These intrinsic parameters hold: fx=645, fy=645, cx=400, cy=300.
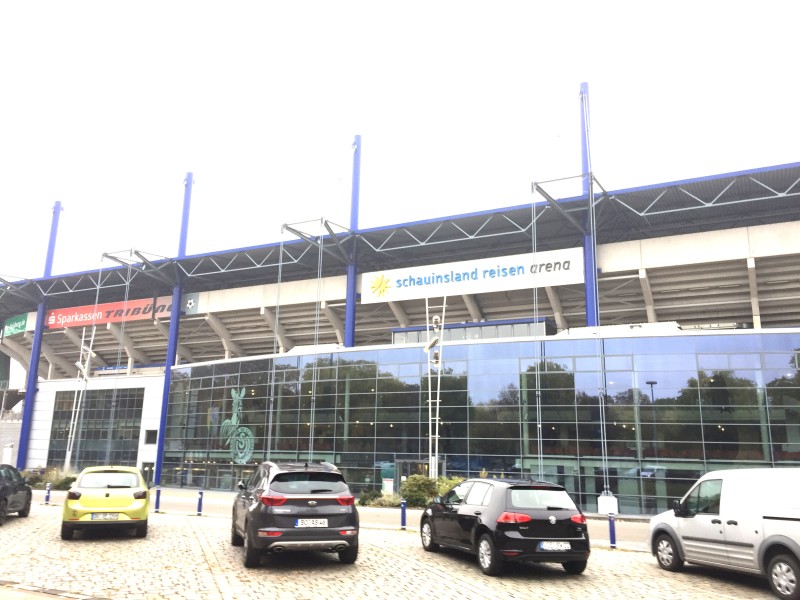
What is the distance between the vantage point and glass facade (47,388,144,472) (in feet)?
154

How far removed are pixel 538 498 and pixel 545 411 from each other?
19272mm

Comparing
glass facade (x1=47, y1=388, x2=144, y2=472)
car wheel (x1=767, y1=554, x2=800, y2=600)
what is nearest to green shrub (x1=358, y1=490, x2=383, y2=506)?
car wheel (x1=767, y1=554, x2=800, y2=600)

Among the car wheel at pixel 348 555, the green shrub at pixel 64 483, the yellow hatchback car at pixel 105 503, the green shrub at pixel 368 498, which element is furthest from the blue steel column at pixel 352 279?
the car wheel at pixel 348 555

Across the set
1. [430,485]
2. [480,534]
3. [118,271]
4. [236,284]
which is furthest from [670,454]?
[118,271]

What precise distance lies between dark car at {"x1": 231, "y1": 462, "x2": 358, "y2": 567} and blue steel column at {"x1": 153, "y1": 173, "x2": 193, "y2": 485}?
122 ft

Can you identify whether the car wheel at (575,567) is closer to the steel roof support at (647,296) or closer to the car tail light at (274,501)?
the car tail light at (274,501)

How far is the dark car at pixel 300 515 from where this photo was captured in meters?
9.33

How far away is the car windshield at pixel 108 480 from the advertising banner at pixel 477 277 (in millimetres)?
25324

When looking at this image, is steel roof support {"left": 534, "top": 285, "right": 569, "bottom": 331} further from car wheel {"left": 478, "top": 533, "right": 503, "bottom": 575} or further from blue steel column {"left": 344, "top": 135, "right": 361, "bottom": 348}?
car wheel {"left": 478, "top": 533, "right": 503, "bottom": 575}

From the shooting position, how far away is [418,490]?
23219 millimetres

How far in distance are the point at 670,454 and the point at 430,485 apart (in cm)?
1016

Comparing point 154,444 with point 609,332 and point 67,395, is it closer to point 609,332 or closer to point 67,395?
point 67,395

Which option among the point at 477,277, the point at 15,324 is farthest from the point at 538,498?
the point at 15,324

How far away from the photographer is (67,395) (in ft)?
169
